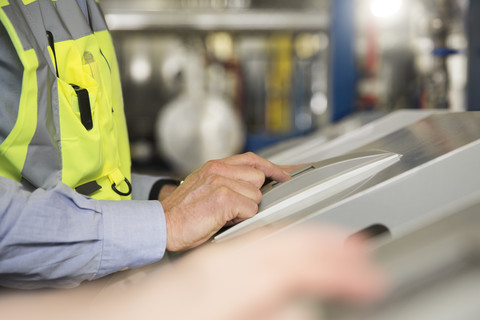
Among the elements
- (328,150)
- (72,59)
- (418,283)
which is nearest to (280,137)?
(328,150)

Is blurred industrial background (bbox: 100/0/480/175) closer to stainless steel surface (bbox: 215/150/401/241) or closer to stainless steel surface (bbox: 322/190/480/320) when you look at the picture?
stainless steel surface (bbox: 215/150/401/241)

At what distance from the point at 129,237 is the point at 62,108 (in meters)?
0.28

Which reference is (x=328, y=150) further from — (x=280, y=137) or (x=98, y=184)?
(x=280, y=137)

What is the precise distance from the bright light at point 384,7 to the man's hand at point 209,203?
203cm

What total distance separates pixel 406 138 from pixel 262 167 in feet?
0.81

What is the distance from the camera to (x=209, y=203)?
75cm

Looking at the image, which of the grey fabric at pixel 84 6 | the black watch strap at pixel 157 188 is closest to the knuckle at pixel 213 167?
the black watch strap at pixel 157 188

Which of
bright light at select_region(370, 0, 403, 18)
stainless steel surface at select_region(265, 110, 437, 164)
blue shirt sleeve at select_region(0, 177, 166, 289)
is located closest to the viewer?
blue shirt sleeve at select_region(0, 177, 166, 289)

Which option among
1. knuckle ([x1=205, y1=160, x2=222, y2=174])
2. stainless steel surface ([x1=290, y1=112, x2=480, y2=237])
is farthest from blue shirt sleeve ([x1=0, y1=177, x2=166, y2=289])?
stainless steel surface ([x1=290, y1=112, x2=480, y2=237])

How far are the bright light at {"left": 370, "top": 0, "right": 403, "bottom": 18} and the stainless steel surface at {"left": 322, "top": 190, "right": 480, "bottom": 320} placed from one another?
7.87 ft

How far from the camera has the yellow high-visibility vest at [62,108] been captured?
0.81 metres

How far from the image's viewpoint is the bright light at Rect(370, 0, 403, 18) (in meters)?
2.57

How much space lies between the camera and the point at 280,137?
12.2 feet

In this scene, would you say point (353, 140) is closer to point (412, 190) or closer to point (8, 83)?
point (412, 190)
